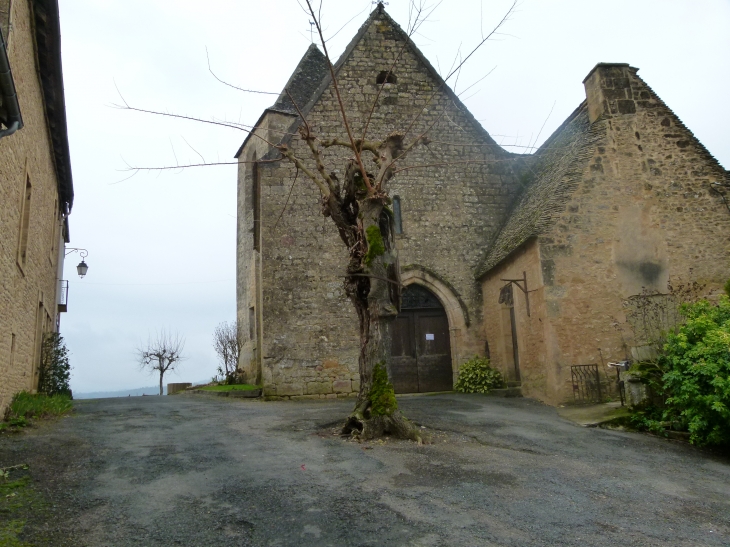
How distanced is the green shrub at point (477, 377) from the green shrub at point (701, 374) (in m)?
5.61

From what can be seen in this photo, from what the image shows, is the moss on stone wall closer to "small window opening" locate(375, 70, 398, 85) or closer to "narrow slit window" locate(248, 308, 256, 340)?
"small window opening" locate(375, 70, 398, 85)

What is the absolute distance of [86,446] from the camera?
727 cm

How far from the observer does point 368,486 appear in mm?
5406

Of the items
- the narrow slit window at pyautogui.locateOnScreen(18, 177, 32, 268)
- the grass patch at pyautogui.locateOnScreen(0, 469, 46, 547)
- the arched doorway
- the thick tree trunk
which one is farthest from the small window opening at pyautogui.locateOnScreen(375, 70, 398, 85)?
the grass patch at pyautogui.locateOnScreen(0, 469, 46, 547)

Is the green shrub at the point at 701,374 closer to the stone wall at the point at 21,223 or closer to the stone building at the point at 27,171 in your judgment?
the stone building at the point at 27,171

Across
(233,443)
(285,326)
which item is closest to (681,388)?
(233,443)

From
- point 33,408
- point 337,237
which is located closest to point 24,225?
point 33,408

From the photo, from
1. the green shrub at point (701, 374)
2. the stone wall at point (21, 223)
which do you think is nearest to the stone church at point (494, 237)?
the green shrub at point (701, 374)

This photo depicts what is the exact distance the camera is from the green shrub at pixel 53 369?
14.4 m

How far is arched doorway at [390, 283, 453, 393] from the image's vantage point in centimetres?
1503

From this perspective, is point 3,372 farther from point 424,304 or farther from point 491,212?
point 491,212

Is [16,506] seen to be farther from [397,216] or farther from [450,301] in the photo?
[397,216]

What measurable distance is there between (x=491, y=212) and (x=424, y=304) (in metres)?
3.01

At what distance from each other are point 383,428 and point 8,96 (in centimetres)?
589
